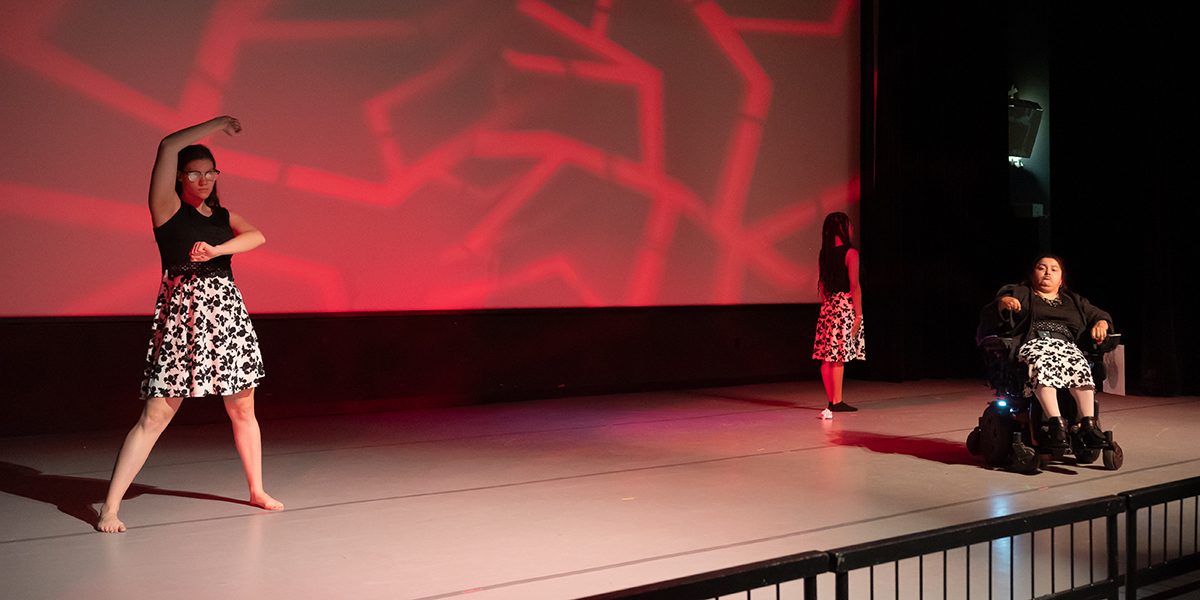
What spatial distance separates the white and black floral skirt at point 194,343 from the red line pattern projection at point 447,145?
9.09 feet

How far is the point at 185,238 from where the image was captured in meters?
4.10

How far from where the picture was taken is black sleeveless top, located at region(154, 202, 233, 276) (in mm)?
4094

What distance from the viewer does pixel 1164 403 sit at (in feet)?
25.6

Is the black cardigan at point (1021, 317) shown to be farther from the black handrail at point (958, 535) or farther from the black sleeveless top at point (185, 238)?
the black sleeveless top at point (185, 238)

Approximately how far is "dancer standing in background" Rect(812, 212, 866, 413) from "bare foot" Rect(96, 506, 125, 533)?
14.5 ft

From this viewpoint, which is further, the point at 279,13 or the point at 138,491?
the point at 279,13

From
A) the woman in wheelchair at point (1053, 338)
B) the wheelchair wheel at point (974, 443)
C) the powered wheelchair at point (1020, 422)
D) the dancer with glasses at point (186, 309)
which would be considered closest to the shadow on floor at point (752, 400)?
the wheelchair wheel at point (974, 443)

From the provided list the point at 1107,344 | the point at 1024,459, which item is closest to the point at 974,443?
the point at 1024,459

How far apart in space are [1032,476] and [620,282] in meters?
4.00

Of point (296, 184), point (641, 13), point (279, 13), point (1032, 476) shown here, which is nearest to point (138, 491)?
point (296, 184)

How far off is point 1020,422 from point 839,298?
211cm

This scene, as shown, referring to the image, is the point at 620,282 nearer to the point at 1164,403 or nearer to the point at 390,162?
the point at 390,162

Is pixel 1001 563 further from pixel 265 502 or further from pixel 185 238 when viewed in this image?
pixel 185 238

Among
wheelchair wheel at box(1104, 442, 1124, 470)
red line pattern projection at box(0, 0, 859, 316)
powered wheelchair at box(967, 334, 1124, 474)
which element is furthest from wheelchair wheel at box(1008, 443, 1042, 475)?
red line pattern projection at box(0, 0, 859, 316)
